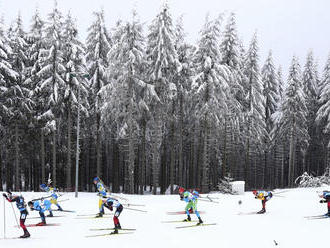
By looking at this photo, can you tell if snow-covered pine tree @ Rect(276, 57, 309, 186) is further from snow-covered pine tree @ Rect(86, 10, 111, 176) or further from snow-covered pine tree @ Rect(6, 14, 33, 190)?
snow-covered pine tree @ Rect(6, 14, 33, 190)

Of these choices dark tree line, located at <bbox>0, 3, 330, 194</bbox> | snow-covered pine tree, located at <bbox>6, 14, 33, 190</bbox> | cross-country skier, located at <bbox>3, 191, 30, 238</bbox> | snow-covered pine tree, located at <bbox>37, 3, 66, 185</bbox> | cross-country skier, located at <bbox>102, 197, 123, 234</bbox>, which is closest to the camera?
cross-country skier, located at <bbox>3, 191, 30, 238</bbox>

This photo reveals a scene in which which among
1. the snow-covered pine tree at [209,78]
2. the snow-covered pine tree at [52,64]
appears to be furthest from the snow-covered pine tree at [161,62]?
the snow-covered pine tree at [52,64]

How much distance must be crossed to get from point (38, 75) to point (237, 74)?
16994 millimetres

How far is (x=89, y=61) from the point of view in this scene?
29.3m

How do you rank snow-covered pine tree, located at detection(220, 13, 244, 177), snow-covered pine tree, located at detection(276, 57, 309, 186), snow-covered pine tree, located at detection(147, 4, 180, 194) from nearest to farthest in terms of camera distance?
snow-covered pine tree, located at detection(147, 4, 180, 194)
snow-covered pine tree, located at detection(220, 13, 244, 177)
snow-covered pine tree, located at detection(276, 57, 309, 186)

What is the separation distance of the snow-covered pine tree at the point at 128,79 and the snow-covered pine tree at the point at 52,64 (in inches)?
157

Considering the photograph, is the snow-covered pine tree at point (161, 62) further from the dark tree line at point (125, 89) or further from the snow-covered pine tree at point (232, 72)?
the snow-covered pine tree at point (232, 72)

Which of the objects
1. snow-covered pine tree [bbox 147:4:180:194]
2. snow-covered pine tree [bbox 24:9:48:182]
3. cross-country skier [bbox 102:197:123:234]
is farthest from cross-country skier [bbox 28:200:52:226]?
snow-covered pine tree [bbox 24:9:48:182]

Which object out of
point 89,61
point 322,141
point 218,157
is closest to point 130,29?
point 89,61

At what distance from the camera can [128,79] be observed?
2447cm

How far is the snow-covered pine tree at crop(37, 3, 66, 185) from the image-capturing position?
1006 inches

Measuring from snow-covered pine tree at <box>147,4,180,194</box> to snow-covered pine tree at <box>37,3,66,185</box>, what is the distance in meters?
6.98

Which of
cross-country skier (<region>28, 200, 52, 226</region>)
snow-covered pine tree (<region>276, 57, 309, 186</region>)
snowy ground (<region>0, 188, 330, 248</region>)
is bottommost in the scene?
snowy ground (<region>0, 188, 330, 248</region>)

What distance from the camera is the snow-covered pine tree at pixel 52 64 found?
25547 mm
